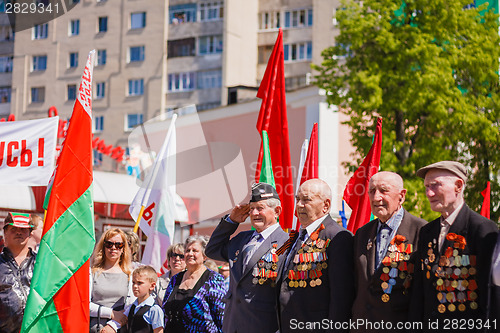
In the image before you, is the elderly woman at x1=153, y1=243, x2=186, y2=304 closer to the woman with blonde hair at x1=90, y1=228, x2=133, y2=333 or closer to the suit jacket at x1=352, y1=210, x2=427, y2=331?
the woman with blonde hair at x1=90, y1=228, x2=133, y2=333

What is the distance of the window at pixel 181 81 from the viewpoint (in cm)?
5597

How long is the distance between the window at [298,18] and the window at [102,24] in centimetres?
1368

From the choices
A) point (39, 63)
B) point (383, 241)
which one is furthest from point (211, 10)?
point (383, 241)

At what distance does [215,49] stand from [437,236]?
50650mm

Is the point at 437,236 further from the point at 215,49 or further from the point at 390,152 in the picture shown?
the point at 215,49

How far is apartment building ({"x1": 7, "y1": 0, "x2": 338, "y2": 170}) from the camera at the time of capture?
54031mm

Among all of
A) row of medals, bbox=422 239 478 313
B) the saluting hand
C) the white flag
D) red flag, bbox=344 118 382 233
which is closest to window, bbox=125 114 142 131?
the white flag

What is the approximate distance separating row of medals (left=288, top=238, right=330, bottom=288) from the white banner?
466 centimetres

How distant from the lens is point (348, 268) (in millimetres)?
5883

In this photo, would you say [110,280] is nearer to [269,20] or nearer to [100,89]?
[269,20]

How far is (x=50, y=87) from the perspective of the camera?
203 feet

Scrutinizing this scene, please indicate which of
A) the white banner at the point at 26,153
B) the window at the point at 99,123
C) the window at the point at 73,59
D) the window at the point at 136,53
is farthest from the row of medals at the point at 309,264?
the window at the point at 73,59

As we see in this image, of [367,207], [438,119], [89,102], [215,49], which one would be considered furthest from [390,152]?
[215,49]

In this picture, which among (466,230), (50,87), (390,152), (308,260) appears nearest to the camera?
(466,230)
